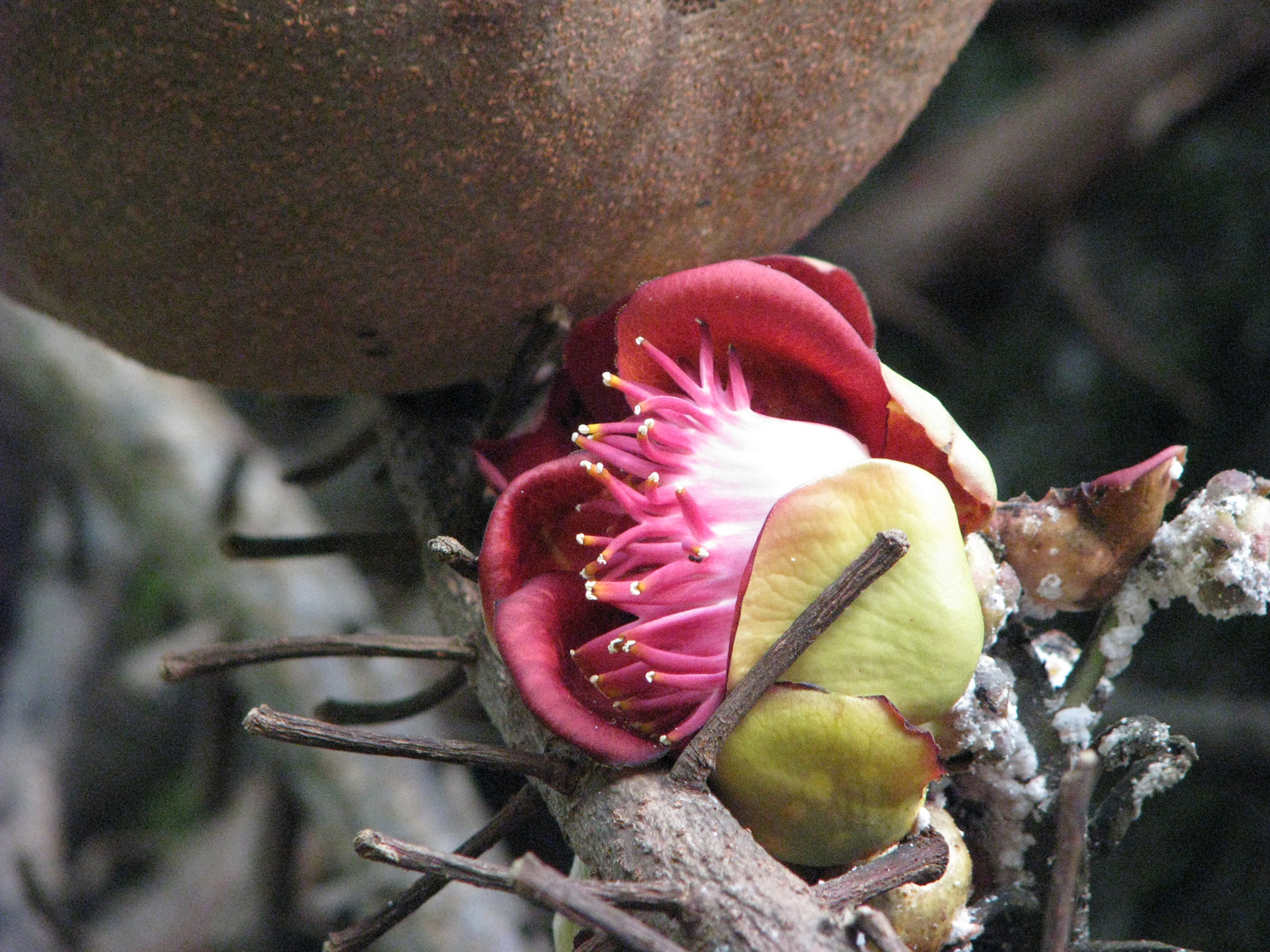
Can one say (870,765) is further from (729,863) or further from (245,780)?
(245,780)

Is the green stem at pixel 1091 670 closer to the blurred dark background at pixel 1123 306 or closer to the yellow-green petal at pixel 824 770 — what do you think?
the yellow-green petal at pixel 824 770

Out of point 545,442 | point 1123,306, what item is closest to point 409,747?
point 545,442

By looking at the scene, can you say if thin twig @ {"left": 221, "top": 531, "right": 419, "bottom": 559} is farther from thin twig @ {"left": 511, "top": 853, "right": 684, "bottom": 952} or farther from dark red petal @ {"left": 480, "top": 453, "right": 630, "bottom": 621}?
thin twig @ {"left": 511, "top": 853, "right": 684, "bottom": 952}

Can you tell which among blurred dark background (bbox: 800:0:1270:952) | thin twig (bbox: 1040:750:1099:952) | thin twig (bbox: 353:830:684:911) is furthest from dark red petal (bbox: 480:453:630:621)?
blurred dark background (bbox: 800:0:1270:952)

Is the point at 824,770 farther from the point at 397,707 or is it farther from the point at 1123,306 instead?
the point at 1123,306

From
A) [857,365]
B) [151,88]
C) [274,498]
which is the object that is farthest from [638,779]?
[274,498]

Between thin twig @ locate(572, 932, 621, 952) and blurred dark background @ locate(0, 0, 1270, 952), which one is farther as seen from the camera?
blurred dark background @ locate(0, 0, 1270, 952)
